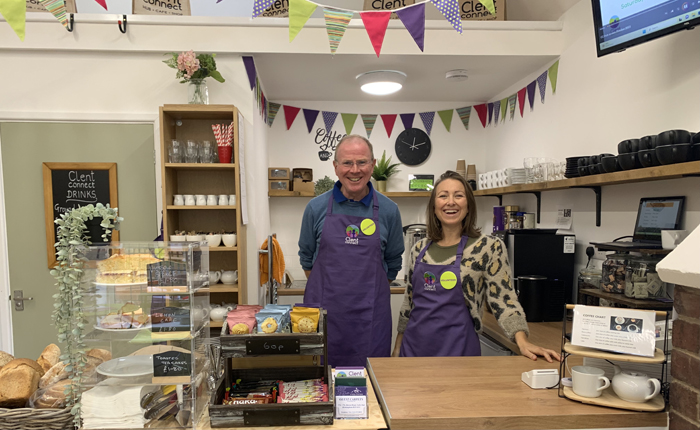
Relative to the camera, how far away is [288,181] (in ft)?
13.0

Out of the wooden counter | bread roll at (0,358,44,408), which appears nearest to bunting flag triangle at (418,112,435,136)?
the wooden counter

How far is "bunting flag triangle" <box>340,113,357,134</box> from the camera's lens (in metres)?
4.18

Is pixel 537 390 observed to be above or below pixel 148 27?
below

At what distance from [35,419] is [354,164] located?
1.53 metres

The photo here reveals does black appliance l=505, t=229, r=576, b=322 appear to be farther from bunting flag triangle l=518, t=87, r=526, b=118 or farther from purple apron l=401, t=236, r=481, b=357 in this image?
bunting flag triangle l=518, t=87, r=526, b=118

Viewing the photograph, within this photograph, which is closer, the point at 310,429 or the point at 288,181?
the point at 310,429

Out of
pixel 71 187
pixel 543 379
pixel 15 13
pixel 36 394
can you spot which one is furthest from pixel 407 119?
pixel 36 394

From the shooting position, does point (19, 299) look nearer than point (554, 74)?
Yes

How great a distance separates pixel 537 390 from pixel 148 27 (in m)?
3.02

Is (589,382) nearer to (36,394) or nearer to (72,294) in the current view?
(72,294)

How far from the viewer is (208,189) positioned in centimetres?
307

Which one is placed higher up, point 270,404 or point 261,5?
point 261,5

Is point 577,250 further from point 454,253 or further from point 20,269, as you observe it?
point 20,269

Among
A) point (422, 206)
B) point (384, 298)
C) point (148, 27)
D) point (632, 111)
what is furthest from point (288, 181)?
point (632, 111)
